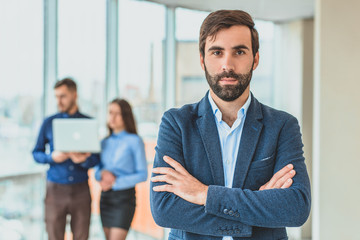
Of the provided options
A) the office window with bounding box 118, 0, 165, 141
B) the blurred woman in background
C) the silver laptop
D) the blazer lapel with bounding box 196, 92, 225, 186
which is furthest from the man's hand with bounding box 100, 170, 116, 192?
the blazer lapel with bounding box 196, 92, 225, 186

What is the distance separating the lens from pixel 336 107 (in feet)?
11.4

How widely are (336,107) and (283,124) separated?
7.53 ft

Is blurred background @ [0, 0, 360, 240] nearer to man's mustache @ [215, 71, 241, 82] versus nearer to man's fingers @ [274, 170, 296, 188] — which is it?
man's fingers @ [274, 170, 296, 188]

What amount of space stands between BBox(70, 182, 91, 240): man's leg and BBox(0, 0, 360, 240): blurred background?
829 mm

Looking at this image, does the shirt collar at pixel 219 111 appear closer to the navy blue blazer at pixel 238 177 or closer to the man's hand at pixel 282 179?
the navy blue blazer at pixel 238 177

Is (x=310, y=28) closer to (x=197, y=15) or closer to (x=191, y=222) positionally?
(x=197, y=15)

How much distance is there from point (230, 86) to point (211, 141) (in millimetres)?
209

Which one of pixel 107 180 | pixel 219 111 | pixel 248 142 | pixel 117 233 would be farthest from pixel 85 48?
pixel 248 142

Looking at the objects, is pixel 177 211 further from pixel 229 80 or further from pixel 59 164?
pixel 59 164

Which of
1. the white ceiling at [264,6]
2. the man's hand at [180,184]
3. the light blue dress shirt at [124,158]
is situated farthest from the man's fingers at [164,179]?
the white ceiling at [264,6]

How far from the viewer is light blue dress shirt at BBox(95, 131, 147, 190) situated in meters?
3.34

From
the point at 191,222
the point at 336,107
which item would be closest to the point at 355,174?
the point at 336,107

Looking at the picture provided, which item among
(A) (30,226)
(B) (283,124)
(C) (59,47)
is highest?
(C) (59,47)

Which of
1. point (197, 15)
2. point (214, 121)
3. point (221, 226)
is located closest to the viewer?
point (221, 226)
